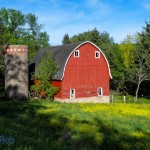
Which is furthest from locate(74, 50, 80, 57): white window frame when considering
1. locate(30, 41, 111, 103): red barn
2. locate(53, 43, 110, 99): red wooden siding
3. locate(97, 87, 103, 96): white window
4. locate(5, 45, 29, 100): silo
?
locate(5, 45, 29, 100): silo

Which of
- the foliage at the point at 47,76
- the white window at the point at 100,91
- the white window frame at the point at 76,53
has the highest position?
the white window frame at the point at 76,53

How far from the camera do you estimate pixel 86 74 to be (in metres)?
47.3

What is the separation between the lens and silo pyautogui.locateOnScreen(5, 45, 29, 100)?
4216 cm

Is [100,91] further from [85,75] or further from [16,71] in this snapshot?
[16,71]

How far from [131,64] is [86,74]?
18.7 m

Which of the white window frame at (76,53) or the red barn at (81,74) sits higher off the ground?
the white window frame at (76,53)

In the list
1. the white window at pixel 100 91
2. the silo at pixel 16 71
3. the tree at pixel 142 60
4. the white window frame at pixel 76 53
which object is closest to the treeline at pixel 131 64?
the tree at pixel 142 60

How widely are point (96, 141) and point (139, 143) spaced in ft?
5.15

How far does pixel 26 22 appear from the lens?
86125mm

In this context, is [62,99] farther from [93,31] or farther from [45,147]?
[93,31]

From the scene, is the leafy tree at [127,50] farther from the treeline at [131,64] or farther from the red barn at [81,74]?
the red barn at [81,74]

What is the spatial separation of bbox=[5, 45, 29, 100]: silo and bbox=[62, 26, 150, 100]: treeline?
20995 millimetres

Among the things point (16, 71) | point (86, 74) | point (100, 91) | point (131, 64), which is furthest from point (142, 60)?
point (16, 71)

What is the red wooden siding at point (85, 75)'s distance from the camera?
4553cm
